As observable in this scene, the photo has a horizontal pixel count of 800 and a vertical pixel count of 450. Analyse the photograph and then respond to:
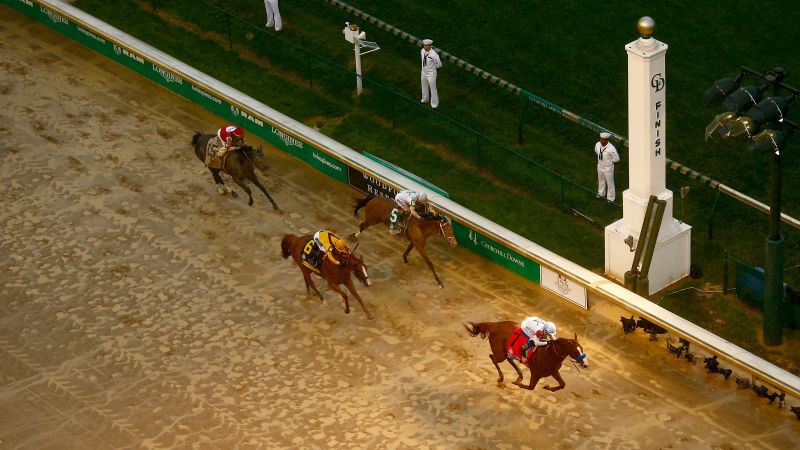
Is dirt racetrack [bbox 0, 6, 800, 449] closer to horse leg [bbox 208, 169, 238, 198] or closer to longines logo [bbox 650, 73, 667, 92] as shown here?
horse leg [bbox 208, 169, 238, 198]

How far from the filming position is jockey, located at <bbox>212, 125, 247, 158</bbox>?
2952 cm

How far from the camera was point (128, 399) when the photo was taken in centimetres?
2623

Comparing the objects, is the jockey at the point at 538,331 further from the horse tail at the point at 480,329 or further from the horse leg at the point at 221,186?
the horse leg at the point at 221,186

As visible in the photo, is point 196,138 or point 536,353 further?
point 196,138

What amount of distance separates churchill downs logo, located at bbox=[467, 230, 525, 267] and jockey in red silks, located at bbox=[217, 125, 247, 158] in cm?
419

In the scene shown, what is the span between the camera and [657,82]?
26.2m

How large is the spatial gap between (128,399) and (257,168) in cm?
567

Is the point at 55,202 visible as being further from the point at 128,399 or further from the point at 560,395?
the point at 560,395

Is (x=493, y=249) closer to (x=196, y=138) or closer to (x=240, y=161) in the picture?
(x=240, y=161)

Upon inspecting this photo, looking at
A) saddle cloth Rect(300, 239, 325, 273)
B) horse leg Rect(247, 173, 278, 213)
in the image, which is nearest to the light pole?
saddle cloth Rect(300, 239, 325, 273)

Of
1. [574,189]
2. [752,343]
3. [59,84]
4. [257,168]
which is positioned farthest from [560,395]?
[59,84]

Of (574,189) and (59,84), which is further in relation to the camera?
(59,84)

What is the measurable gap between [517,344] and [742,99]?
4575 millimetres

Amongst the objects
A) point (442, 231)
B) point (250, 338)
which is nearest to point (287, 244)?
point (250, 338)
